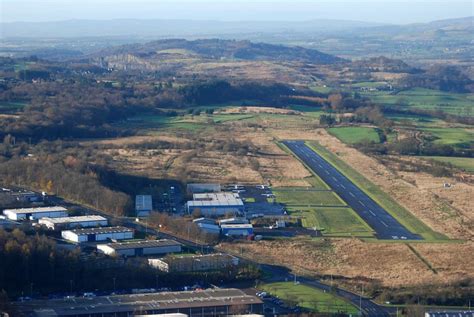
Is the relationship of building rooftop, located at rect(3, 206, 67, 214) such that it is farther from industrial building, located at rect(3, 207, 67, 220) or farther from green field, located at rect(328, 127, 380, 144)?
green field, located at rect(328, 127, 380, 144)

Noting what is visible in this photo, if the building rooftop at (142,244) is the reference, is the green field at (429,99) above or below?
below

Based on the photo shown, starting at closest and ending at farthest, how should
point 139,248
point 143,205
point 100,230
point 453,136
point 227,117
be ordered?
point 139,248, point 100,230, point 143,205, point 453,136, point 227,117

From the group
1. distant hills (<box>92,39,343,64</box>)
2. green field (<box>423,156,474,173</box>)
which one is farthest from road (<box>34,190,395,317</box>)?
distant hills (<box>92,39,343,64</box>)

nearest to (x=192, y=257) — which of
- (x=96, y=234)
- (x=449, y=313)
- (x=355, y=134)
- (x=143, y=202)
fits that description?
(x=96, y=234)

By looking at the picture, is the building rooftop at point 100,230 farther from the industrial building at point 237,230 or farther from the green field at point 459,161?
the green field at point 459,161

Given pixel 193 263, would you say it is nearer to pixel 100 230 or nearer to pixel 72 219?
pixel 100 230

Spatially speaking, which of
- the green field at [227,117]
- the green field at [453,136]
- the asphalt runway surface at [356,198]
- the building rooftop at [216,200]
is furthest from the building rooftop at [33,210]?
the green field at [227,117]
